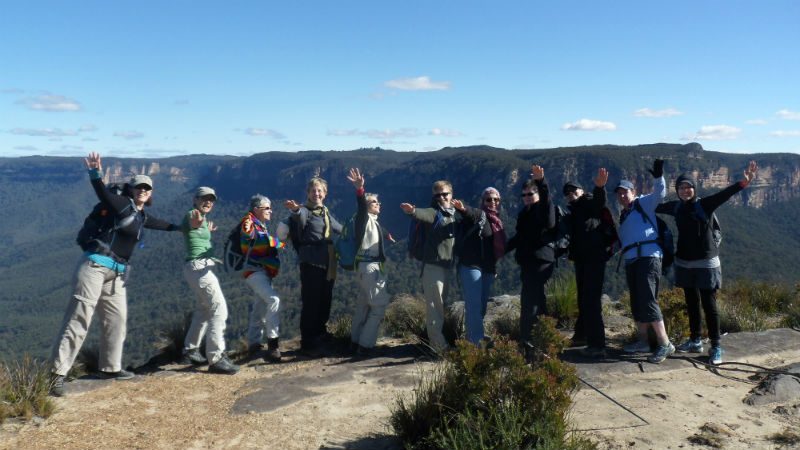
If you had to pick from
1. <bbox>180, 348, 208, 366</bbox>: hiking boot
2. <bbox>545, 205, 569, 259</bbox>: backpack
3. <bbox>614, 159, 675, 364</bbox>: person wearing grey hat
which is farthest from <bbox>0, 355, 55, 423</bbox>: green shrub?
<bbox>614, 159, 675, 364</bbox>: person wearing grey hat

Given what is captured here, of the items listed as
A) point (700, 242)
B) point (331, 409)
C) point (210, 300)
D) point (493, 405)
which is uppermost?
point (700, 242)

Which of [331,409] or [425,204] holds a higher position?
[331,409]

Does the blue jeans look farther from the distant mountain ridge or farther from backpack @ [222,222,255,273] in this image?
the distant mountain ridge

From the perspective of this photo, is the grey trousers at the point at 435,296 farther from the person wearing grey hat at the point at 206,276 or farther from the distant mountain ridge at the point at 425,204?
the distant mountain ridge at the point at 425,204

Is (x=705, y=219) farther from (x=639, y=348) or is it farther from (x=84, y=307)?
(x=84, y=307)

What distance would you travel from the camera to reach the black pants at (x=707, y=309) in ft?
20.1

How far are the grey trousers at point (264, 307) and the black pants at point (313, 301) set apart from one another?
0.42 metres

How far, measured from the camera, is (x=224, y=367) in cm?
608

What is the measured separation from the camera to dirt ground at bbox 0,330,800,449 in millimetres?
4430

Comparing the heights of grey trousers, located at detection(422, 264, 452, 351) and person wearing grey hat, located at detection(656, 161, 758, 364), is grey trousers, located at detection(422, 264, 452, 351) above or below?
below

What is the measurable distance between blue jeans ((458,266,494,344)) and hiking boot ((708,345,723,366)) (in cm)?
245

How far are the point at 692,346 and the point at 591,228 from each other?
1.86m

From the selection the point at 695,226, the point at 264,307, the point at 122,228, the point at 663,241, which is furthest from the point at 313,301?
the point at 695,226

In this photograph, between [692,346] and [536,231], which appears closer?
[536,231]
